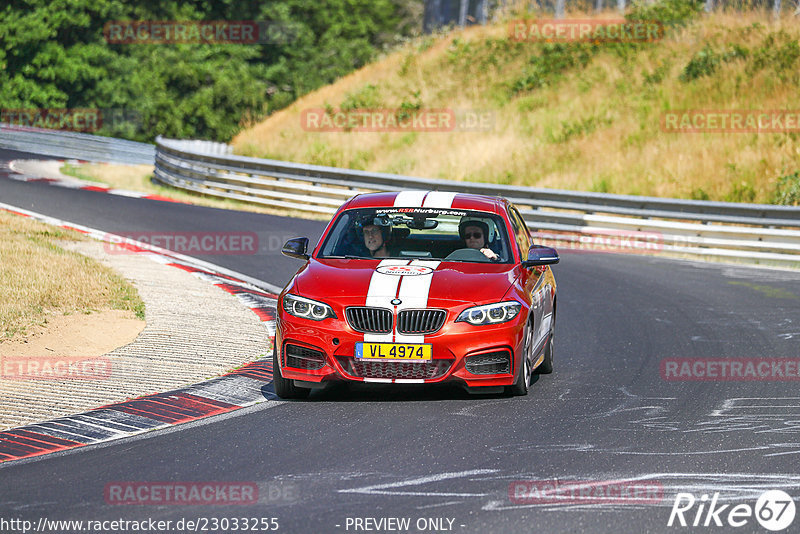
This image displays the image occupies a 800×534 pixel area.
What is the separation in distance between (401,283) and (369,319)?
0.41m

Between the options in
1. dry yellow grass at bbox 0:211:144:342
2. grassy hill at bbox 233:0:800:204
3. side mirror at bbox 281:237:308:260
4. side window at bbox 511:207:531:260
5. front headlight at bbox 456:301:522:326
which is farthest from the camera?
grassy hill at bbox 233:0:800:204

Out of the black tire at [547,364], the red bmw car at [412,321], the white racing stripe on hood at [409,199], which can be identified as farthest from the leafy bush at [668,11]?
the red bmw car at [412,321]

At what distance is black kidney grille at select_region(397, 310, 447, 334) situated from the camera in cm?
848

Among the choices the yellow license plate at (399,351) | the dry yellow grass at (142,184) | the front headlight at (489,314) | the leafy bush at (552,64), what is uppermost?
the leafy bush at (552,64)

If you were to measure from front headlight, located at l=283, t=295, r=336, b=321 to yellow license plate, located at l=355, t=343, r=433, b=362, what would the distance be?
0.39 m

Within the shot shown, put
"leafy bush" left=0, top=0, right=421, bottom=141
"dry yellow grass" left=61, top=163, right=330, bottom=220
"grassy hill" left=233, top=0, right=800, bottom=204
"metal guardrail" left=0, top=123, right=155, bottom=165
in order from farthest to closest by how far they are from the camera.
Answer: "leafy bush" left=0, top=0, right=421, bottom=141
"metal guardrail" left=0, top=123, right=155, bottom=165
"grassy hill" left=233, top=0, right=800, bottom=204
"dry yellow grass" left=61, top=163, right=330, bottom=220

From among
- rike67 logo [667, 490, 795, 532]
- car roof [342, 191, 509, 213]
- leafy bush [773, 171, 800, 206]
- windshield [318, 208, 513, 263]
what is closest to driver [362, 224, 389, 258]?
windshield [318, 208, 513, 263]

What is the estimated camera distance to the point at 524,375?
891cm

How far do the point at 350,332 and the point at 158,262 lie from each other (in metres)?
8.28

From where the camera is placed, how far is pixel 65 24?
165 feet

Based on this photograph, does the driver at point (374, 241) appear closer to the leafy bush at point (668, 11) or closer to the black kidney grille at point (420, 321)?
the black kidney grille at point (420, 321)

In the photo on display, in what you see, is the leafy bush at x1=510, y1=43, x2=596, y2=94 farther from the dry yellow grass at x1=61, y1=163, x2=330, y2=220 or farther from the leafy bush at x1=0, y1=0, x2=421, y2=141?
the leafy bush at x1=0, y1=0, x2=421, y2=141

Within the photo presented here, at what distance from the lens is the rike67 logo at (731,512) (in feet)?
18.9

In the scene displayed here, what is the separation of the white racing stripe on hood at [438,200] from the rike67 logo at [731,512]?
435 cm
